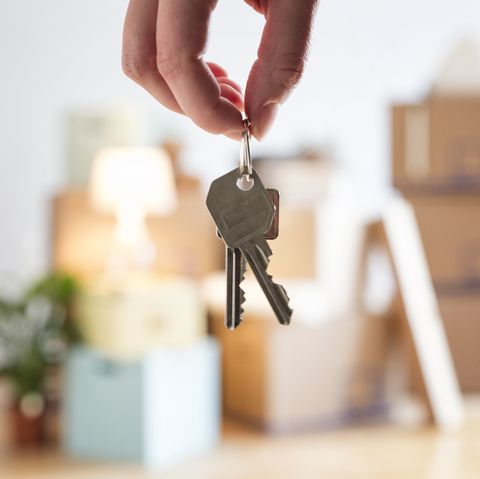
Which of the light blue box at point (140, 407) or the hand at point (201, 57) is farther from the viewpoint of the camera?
the light blue box at point (140, 407)

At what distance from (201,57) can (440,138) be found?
2.27 metres

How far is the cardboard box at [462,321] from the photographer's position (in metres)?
2.66

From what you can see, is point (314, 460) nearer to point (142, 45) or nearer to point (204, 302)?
point (204, 302)

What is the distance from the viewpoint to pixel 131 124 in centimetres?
261

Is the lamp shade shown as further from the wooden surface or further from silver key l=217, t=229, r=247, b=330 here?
silver key l=217, t=229, r=247, b=330

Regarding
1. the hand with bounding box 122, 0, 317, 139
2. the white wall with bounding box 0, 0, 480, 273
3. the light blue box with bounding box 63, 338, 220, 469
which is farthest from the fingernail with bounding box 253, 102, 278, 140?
the white wall with bounding box 0, 0, 480, 273

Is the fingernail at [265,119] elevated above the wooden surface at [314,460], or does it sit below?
above

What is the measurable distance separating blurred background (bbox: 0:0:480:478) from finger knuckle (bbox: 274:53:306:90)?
1598 millimetres

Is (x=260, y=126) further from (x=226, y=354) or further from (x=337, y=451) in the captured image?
(x=226, y=354)

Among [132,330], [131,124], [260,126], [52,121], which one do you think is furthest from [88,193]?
[260,126]

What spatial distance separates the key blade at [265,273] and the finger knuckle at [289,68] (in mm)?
151

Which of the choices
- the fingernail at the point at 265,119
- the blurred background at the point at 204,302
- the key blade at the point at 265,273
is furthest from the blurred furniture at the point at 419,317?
the fingernail at the point at 265,119

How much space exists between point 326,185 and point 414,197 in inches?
12.7

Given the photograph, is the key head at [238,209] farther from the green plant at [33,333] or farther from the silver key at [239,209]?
→ the green plant at [33,333]
